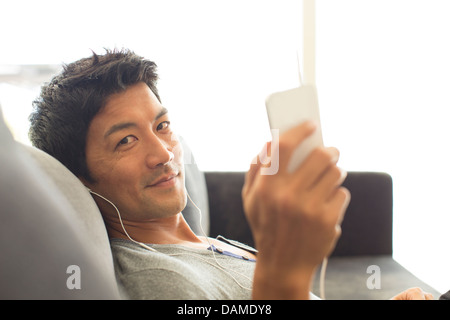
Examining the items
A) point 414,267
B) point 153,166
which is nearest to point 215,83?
point 153,166

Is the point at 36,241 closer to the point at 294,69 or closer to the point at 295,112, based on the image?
the point at 295,112

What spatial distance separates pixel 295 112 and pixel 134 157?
269 mm

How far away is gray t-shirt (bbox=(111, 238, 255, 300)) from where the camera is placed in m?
0.46

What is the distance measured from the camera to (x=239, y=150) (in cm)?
79

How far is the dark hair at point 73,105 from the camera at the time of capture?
0.54m

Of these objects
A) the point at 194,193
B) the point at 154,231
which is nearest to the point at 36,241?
the point at 154,231

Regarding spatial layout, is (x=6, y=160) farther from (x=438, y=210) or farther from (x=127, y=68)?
(x=438, y=210)

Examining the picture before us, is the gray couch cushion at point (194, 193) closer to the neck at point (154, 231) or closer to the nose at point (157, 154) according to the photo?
the neck at point (154, 231)

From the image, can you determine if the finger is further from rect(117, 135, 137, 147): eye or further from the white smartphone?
rect(117, 135, 137, 147): eye

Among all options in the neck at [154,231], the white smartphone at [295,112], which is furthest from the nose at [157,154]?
the white smartphone at [295,112]

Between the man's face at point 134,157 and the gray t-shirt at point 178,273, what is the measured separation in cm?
7

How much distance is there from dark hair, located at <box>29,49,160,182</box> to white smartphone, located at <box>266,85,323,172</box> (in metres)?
0.30

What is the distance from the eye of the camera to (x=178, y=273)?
0.48 m
